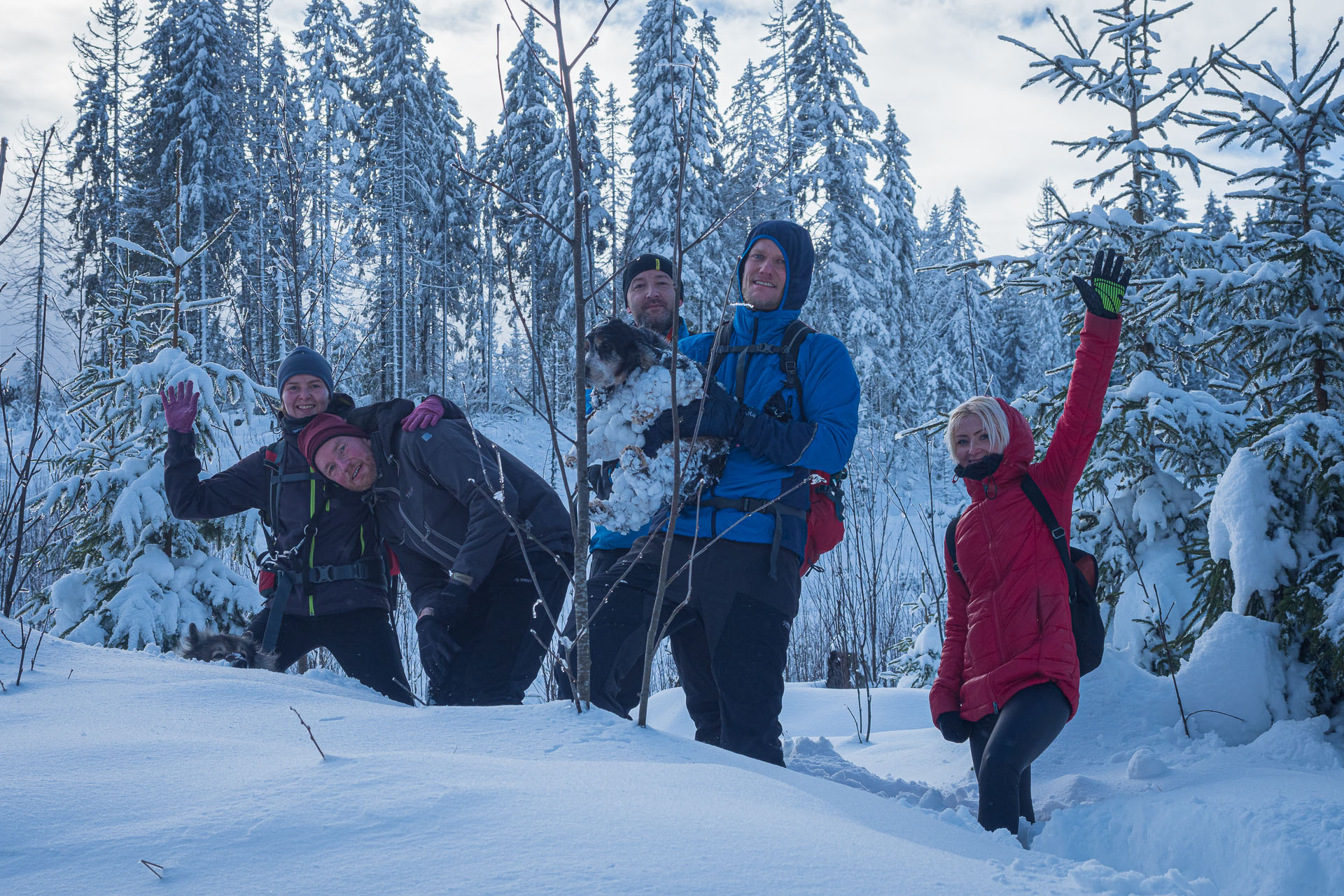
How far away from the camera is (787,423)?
303 centimetres

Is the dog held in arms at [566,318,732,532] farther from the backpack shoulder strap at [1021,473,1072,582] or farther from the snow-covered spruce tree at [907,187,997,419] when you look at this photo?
the snow-covered spruce tree at [907,187,997,419]

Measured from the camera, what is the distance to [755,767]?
2143mm

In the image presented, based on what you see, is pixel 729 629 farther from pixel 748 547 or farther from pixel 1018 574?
pixel 1018 574

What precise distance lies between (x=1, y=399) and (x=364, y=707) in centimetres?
246

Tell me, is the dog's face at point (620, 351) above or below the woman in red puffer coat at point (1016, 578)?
above

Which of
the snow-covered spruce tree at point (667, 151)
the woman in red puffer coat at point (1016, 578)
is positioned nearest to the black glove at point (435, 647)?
the woman in red puffer coat at point (1016, 578)

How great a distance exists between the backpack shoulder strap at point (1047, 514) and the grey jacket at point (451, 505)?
1830mm

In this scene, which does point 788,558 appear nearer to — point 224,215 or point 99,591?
point 99,591

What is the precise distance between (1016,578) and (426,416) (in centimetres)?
250

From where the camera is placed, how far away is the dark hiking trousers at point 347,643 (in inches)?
164

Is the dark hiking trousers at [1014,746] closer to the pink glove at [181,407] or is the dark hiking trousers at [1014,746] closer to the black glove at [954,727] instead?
the black glove at [954,727]

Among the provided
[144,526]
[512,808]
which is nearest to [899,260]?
[144,526]

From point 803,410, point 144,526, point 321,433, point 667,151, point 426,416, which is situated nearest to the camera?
point 803,410

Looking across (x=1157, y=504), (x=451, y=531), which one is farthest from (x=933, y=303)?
(x=451, y=531)
